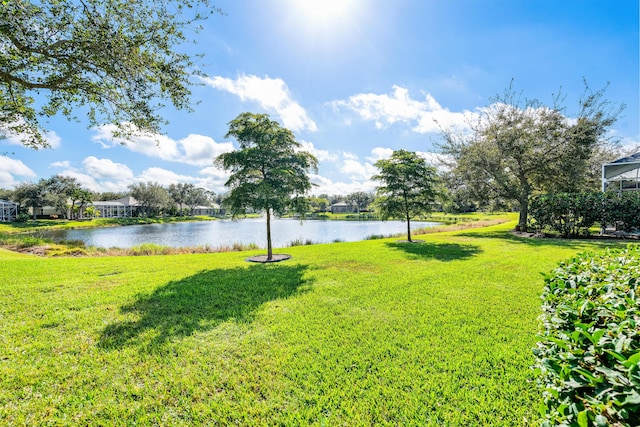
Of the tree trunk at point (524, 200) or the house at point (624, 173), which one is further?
the tree trunk at point (524, 200)

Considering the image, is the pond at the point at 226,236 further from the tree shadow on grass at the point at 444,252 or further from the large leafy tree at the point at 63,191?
the large leafy tree at the point at 63,191

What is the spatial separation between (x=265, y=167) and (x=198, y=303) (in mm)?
5765

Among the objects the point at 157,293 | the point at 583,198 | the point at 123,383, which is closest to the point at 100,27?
the point at 157,293

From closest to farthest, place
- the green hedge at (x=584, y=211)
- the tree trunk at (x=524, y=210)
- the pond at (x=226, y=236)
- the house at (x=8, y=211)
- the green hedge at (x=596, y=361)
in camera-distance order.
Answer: the green hedge at (x=596, y=361) → the green hedge at (x=584, y=211) → the tree trunk at (x=524, y=210) → the pond at (x=226, y=236) → the house at (x=8, y=211)

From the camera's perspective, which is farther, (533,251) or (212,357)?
(533,251)

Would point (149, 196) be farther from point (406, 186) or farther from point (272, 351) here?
point (272, 351)

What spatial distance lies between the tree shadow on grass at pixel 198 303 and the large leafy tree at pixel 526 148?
1373 centimetres

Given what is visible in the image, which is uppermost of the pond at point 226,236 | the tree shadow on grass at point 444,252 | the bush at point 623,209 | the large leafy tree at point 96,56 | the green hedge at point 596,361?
the large leafy tree at point 96,56

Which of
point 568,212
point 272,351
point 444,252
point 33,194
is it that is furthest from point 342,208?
point 272,351

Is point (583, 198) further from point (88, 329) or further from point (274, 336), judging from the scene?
point (88, 329)

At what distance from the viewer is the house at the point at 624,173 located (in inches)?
499

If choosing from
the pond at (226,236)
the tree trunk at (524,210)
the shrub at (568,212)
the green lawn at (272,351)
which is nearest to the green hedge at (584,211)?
the shrub at (568,212)

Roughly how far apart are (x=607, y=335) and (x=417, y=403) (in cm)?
151

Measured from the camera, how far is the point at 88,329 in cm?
392
